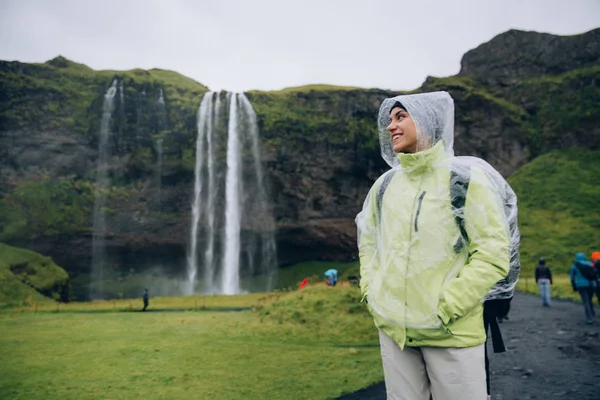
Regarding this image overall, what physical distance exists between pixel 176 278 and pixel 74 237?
10472 mm

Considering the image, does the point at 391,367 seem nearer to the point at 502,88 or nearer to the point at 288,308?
the point at 288,308

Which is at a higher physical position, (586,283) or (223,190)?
(223,190)

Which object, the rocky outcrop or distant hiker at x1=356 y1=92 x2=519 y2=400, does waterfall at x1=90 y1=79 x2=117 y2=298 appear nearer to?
the rocky outcrop

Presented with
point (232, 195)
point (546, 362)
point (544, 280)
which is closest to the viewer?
point (546, 362)

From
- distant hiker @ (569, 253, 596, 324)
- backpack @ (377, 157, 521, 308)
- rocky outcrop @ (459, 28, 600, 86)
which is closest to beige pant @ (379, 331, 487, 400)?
backpack @ (377, 157, 521, 308)

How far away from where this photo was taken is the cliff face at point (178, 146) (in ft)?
131

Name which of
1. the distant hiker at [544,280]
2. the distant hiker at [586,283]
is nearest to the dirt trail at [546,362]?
the distant hiker at [586,283]

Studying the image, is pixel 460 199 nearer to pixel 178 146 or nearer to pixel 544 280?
pixel 544 280

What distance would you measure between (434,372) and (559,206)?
4026 centimetres

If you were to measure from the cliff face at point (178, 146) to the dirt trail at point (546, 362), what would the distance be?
34.9 m

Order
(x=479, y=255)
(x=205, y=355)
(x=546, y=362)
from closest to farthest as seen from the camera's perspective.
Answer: (x=479, y=255)
(x=546, y=362)
(x=205, y=355)

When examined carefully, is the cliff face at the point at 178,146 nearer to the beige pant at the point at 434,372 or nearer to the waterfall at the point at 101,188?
the waterfall at the point at 101,188

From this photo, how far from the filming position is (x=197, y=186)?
43.7 m

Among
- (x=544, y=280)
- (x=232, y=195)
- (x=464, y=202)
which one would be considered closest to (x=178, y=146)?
(x=232, y=195)
